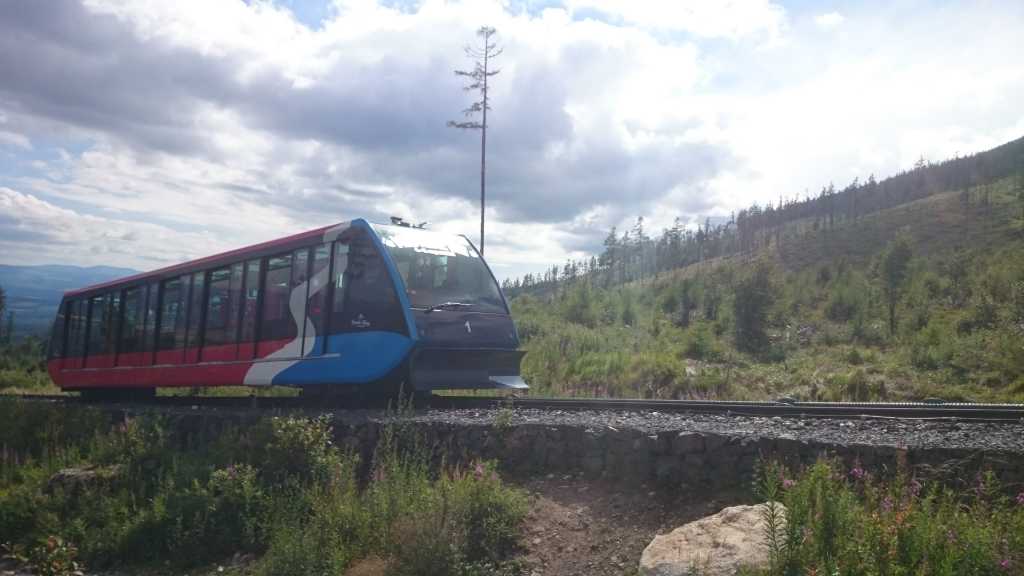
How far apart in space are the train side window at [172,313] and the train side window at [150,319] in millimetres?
336

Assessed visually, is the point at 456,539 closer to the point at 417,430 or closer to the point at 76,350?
the point at 417,430

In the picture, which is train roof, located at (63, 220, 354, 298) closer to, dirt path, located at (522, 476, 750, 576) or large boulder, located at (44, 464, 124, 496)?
large boulder, located at (44, 464, 124, 496)

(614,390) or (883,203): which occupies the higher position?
(883,203)

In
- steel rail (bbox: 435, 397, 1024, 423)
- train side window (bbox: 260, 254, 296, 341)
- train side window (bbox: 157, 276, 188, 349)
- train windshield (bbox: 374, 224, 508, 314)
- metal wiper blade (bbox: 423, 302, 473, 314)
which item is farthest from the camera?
train side window (bbox: 157, 276, 188, 349)

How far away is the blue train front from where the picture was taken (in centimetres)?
1141

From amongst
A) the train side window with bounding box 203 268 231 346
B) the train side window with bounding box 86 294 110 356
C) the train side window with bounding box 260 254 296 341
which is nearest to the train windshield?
the train side window with bounding box 260 254 296 341

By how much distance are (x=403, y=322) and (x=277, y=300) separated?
3334mm

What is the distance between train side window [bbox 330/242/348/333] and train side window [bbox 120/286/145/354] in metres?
7.73

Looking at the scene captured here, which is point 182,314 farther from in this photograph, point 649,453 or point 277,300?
point 649,453

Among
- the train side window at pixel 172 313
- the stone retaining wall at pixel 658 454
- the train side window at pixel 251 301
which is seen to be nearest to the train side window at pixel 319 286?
the train side window at pixel 251 301

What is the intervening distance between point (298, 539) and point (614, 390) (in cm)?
1223

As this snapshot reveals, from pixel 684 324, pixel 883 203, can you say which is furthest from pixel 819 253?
pixel 684 324

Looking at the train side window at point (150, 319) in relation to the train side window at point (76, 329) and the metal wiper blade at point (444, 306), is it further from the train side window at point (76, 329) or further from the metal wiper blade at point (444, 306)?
the metal wiper blade at point (444, 306)

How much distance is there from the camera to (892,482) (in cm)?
586
